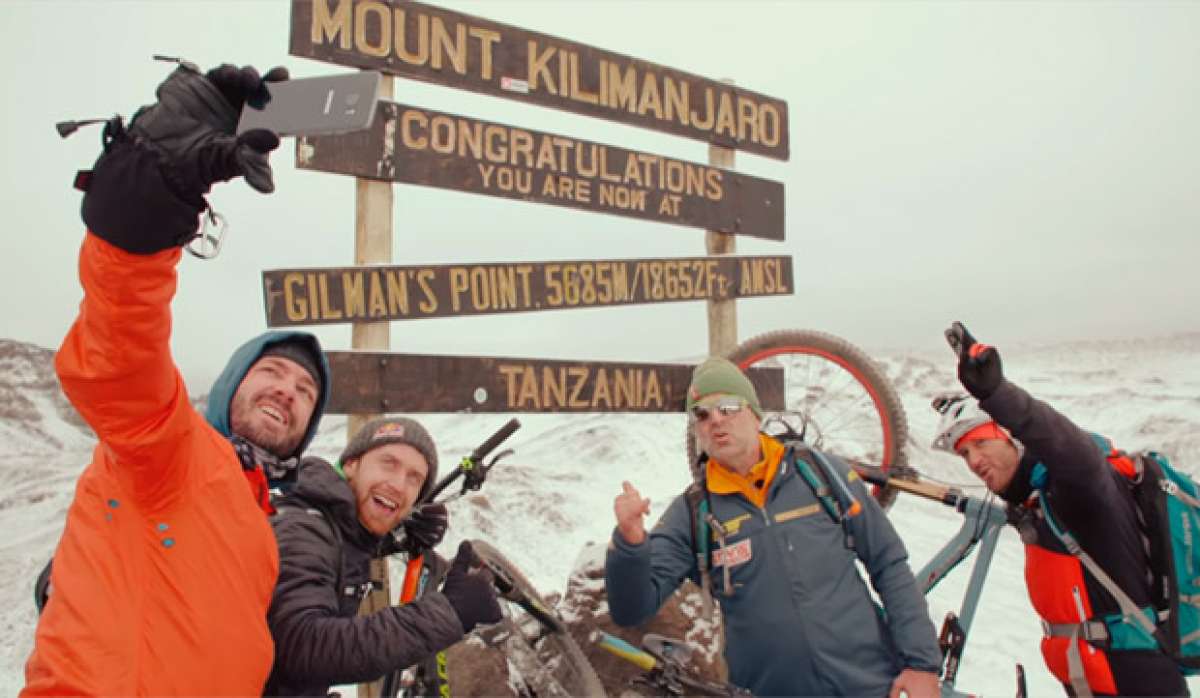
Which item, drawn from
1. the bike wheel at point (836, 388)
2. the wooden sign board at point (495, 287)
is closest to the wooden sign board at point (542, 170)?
the wooden sign board at point (495, 287)

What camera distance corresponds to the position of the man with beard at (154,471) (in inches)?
46.8

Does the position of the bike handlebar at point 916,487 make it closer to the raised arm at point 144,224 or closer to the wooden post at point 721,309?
the wooden post at point 721,309

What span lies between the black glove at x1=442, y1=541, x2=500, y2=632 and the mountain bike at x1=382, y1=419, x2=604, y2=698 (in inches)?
27.1

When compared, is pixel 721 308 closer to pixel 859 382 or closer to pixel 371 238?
pixel 859 382

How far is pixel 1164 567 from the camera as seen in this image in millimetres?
3182

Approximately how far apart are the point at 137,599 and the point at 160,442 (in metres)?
0.38

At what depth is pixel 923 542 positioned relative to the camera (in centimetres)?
1028

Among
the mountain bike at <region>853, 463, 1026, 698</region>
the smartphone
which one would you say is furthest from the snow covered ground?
the smartphone

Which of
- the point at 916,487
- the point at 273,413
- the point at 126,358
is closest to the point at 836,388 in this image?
the point at 916,487

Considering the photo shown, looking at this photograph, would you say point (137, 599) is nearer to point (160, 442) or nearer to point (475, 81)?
point (160, 442)

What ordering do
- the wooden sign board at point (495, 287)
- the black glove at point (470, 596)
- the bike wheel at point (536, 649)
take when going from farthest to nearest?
the wooden sign board at point (495, 287)
the bike wheel at point (536, 649)
the black glove at point (470, 596)

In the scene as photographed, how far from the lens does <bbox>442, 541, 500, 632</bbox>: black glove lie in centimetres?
221

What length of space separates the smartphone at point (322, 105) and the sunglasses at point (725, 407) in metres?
2.07

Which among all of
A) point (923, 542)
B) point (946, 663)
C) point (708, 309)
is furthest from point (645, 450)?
point (946, 663)
